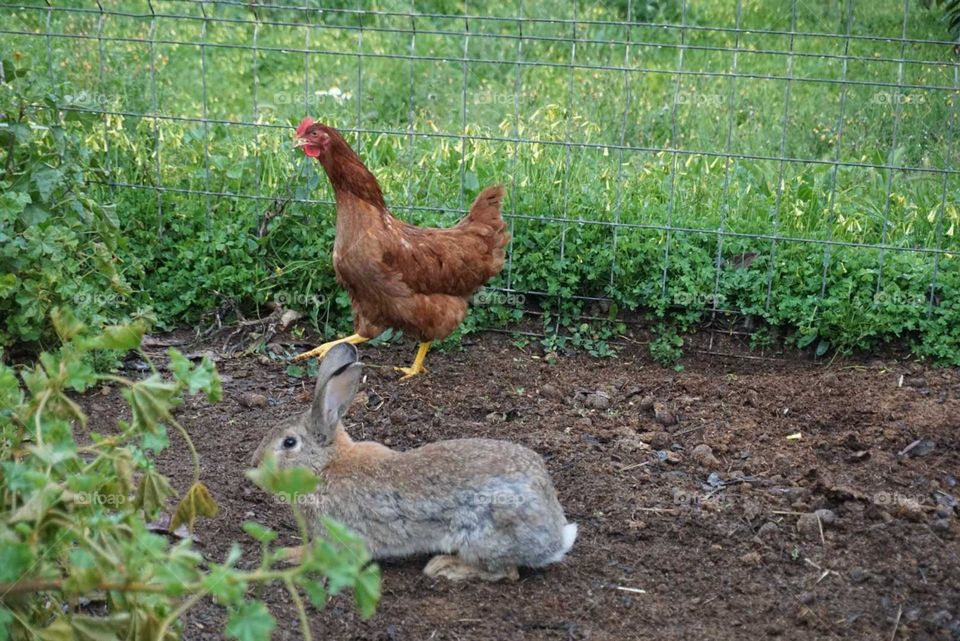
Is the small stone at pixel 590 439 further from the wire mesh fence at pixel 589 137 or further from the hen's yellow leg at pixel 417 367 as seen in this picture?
the wire mesh fence at pixel 589 137

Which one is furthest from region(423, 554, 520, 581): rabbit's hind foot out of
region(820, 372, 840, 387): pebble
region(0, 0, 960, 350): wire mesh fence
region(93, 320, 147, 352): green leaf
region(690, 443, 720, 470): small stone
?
region(0, 0, 960, 350): wire mesh fence

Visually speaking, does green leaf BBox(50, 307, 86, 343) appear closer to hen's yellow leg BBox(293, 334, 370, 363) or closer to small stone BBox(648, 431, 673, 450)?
small stone BBox(648, 431, 673, 450)

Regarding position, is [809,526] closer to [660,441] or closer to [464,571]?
[660,441]

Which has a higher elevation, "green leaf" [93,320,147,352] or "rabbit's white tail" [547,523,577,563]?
"green leaf" [93,320,147,352]

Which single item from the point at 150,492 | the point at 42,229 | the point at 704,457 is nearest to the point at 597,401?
the point at 704,457

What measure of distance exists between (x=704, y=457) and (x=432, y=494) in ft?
4.96

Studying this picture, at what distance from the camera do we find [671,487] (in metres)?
4.96

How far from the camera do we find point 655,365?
6.45 meters

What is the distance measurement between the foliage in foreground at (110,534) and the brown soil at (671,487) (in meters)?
0.94

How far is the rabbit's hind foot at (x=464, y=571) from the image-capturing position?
167 inches

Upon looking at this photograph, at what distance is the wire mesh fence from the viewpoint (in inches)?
260

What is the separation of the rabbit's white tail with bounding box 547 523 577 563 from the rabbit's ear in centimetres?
97

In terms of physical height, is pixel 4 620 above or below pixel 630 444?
above

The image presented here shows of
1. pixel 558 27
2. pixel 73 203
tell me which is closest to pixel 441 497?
pixel 73 203
